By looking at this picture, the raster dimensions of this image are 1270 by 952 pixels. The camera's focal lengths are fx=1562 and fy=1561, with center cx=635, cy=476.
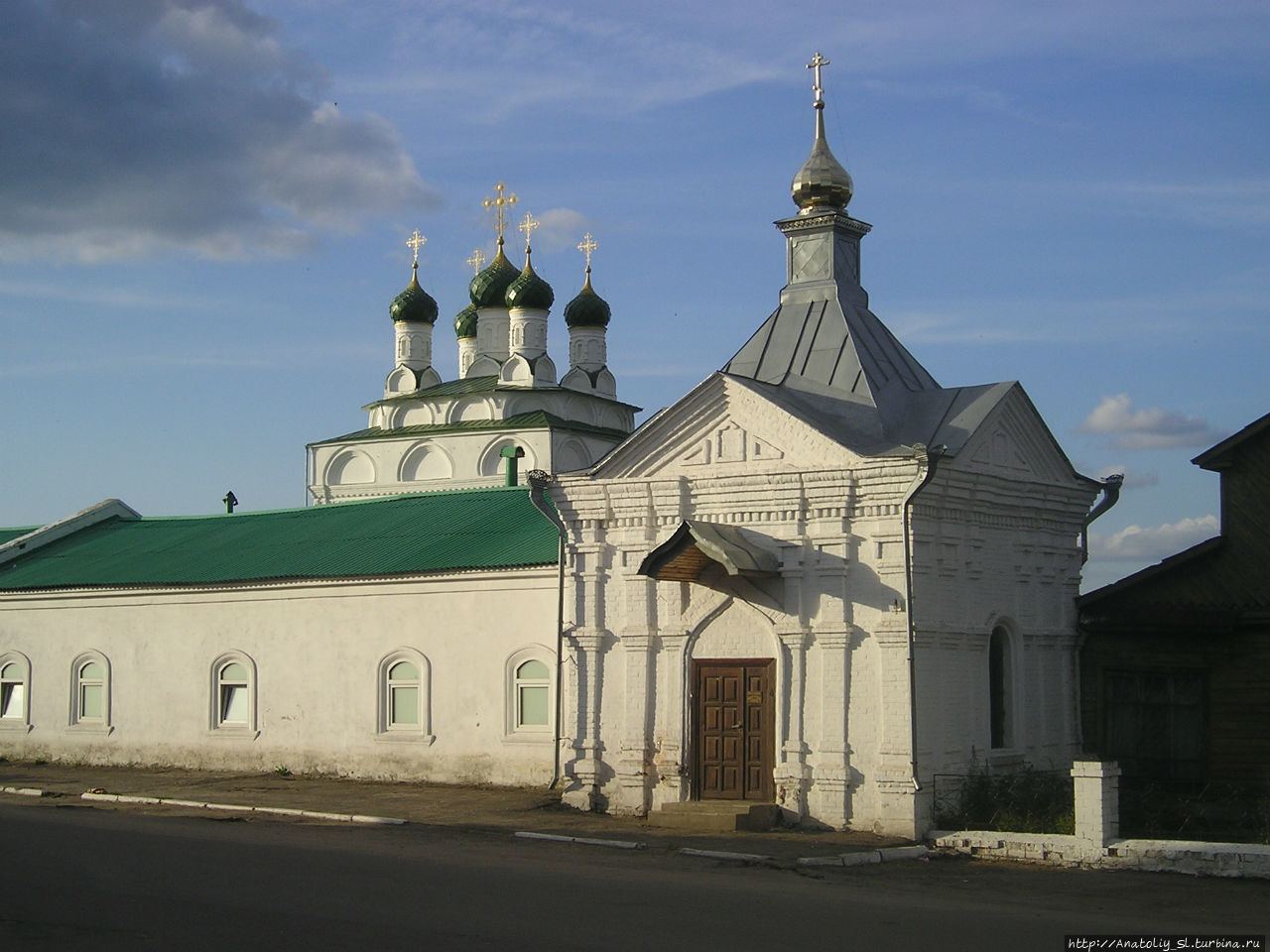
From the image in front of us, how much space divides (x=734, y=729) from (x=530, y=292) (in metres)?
31.2

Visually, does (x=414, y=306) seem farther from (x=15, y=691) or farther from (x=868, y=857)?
(x=868, y=857)

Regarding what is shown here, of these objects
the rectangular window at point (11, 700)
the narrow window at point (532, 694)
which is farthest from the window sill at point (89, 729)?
the narrow window at point (532, 694)

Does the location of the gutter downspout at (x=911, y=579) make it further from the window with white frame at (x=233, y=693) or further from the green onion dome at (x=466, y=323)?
the green onion dome at (x=466, y=323)

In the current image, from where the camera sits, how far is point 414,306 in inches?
1977

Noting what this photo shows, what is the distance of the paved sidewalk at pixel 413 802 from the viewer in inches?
571

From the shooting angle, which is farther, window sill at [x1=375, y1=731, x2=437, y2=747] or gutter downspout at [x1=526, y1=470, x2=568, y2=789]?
window sill at [x1=375, y1=731, x2=437, y2=747]

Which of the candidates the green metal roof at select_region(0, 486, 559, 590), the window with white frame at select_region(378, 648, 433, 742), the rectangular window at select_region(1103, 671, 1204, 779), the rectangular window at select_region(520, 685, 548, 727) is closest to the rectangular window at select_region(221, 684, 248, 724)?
the green metal roof at select_region(0, 486, 559, 590)

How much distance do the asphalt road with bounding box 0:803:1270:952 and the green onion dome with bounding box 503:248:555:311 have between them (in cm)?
3270

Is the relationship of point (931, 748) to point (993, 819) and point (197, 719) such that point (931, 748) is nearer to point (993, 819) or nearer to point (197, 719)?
point (993, 819)

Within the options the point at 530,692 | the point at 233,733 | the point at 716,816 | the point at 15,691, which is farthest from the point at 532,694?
the point at 15,691

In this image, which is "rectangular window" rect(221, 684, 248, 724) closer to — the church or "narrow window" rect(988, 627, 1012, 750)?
the church

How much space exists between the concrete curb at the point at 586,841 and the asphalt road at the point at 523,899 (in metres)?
0.19

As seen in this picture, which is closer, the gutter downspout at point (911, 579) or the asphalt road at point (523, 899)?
the asphalt road at point (523, 899)

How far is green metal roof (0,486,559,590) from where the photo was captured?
67.1 feet
